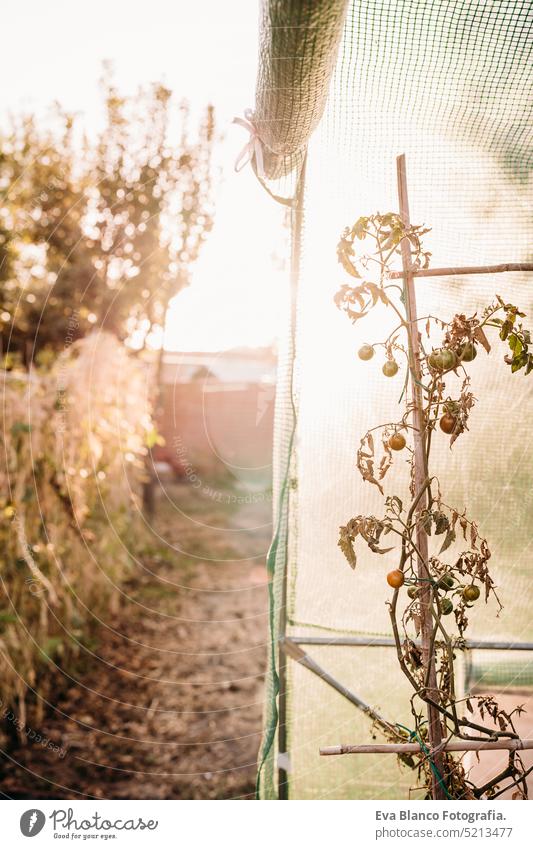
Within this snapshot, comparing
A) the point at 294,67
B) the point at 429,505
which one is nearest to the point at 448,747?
the point at 429,505

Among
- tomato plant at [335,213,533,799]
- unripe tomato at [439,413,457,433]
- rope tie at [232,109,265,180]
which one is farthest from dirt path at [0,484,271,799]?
rope tie at [232,109,265,180]

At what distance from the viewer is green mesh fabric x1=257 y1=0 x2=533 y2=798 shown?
1104 millimetres

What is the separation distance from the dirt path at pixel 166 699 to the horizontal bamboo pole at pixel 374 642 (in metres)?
1.01

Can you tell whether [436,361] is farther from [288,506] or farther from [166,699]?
[166,699]

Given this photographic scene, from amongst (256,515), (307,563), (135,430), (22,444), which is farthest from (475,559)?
(256,515)

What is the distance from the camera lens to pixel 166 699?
2.81 m

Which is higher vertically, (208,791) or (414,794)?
(414,794)

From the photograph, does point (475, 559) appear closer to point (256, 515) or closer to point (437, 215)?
point (437, 215)

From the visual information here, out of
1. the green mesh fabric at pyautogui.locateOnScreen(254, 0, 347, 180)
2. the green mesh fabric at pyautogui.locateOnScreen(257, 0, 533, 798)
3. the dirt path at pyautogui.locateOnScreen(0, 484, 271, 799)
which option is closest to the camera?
the green mesh fabric at pyautogui.locateOnScreen(254, 0, 347, 180)

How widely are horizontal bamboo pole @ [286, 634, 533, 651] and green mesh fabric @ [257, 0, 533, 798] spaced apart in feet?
0.05

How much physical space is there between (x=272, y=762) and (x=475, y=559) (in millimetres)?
885

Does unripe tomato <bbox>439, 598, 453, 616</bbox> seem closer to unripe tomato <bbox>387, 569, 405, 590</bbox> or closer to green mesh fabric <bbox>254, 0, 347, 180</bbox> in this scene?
unripe tomato <bbox>387, 569, 405, 590</bbox>

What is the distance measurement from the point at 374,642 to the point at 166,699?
176 cm
